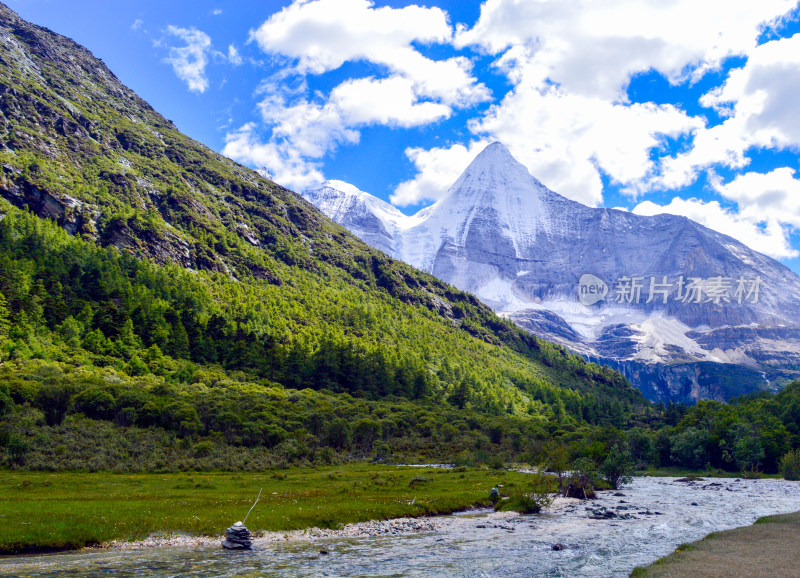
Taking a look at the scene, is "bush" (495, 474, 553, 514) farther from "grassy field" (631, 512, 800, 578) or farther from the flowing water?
"grassy field" (631, 512, 800, 578)

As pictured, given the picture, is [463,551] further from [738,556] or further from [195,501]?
[195,501]

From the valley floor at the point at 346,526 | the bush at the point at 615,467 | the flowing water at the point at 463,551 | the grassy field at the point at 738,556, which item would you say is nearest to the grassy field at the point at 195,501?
the valley floor at the point at 346,526

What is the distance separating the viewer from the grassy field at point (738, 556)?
33031 millimetres

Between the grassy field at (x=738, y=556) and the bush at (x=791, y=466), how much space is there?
6805cm

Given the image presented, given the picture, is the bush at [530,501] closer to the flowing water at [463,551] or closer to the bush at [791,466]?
the flowing water at [463,551]

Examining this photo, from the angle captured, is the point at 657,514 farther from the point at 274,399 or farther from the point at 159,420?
the point at 274,399

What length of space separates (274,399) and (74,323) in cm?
6296

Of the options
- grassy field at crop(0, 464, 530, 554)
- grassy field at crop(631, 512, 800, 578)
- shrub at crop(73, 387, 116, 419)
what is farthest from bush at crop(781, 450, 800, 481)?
shrub at crop(73, 387, 116, 419)

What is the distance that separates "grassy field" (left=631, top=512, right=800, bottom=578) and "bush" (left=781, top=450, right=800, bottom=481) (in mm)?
68050

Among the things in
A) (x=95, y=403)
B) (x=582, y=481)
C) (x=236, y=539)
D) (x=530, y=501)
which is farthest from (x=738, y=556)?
(x=95, y=403)

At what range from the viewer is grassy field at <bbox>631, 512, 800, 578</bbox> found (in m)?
33.0

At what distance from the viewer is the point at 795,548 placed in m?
39.8

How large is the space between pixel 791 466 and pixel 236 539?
11284 centimetres

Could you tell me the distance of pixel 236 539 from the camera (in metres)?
39.4
